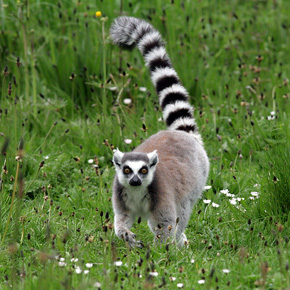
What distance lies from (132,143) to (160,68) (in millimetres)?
907

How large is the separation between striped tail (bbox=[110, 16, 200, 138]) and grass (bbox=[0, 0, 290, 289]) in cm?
24

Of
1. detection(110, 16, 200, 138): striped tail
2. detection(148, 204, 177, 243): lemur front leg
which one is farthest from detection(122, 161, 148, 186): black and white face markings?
detection(110, 16, 200, 138): striped tail

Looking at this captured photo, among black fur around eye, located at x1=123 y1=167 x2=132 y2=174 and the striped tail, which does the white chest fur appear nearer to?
black fur around eye, located at x1=123 y1=167 x2=132 y2=174

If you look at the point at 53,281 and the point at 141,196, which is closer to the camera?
the point at 53,281

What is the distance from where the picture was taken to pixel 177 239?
4.45 meters

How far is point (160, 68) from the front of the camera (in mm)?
5574

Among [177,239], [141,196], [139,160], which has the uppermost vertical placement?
[139,160]

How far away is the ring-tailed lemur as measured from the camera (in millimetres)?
4402

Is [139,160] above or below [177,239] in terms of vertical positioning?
above

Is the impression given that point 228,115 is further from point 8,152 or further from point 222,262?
point 222,262

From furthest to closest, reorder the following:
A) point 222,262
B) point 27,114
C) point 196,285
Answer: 1. point 27,114
2. point 222,262
3. point 196,285

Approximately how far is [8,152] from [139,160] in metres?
1.60

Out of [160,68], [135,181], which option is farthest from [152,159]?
[160,68]

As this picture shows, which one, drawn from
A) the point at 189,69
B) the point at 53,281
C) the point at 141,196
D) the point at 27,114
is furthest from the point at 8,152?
the point at 189,69
